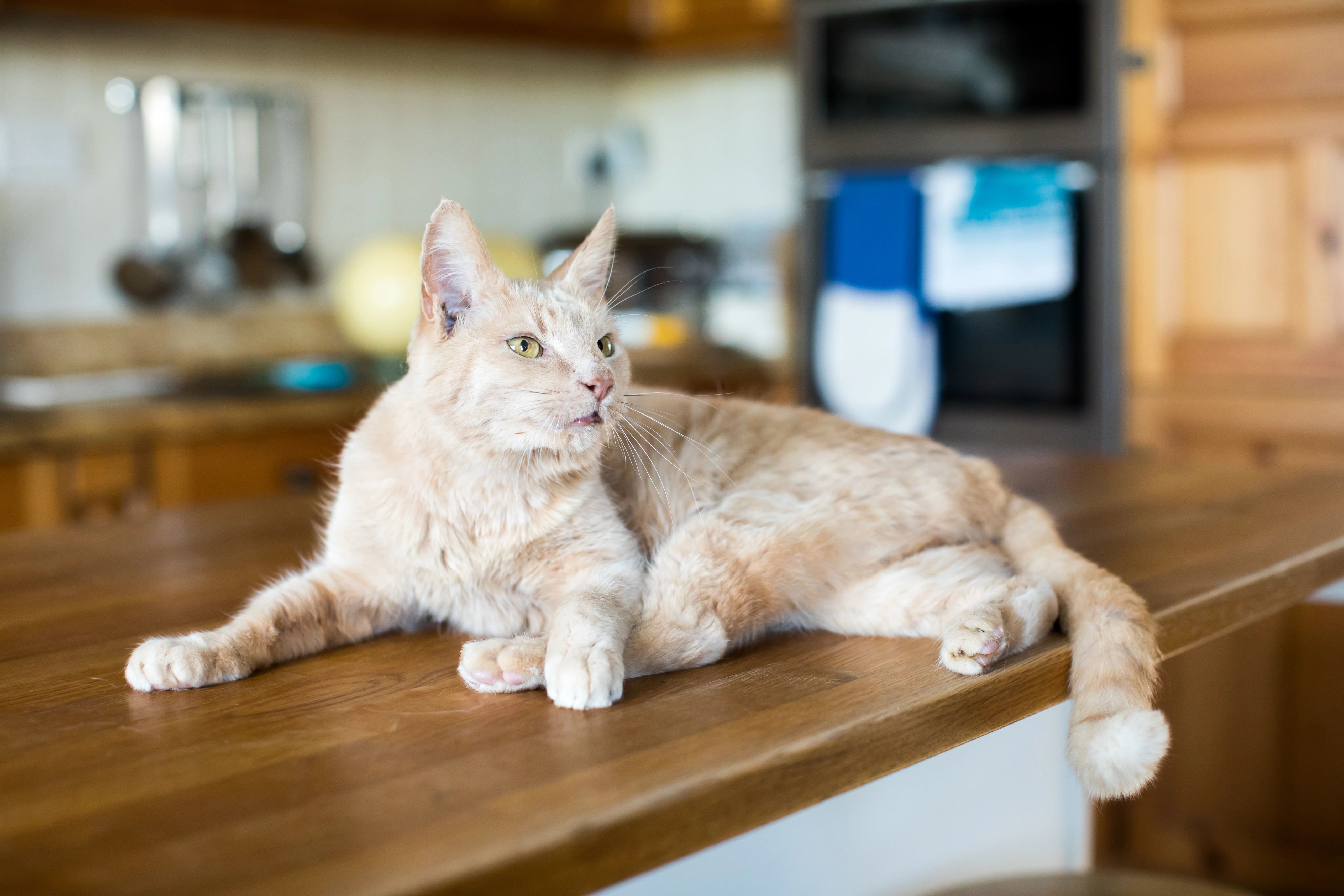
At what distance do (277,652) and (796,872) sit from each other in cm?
59

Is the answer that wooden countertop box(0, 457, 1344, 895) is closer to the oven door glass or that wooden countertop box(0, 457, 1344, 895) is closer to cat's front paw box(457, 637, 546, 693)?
cat's front paw box(457, 637, 546, 693)

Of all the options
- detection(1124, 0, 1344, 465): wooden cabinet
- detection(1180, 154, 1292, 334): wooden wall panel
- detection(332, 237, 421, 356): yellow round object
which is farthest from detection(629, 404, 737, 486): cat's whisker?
detection(332, 237, 421, 356): yellow round object

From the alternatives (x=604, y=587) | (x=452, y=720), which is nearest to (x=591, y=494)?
(x=604, y=587)

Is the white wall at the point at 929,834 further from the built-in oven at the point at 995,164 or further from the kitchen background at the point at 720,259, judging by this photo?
the built-in oven at the point at 995,164

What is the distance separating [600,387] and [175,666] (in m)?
0.37

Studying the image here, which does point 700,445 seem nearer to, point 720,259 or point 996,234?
point 996,234

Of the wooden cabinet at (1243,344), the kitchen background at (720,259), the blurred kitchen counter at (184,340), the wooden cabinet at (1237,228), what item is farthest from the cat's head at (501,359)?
the blurred kitchen counter at (184,340)

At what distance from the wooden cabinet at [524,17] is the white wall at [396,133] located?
13cm

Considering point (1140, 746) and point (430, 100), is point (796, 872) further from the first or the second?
point (430, 100)

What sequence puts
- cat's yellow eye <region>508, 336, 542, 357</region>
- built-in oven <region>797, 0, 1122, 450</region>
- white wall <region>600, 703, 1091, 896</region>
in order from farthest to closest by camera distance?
built-in oven <region>797, 0, 1122, 450</region> → white wall <region>600, 703, 1091, 896</region> → cat's yellow eye <region>508, 336, 542, 357</region>

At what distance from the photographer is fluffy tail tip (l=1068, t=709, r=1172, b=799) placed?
772 millimetres

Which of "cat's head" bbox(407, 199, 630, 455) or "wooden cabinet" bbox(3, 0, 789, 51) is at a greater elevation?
"wooden cabinet" bbox(3, 0, 789, 51)

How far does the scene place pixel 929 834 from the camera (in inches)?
55.9

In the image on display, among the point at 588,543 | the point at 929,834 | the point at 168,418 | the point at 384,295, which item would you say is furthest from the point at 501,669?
the point at 384,295
